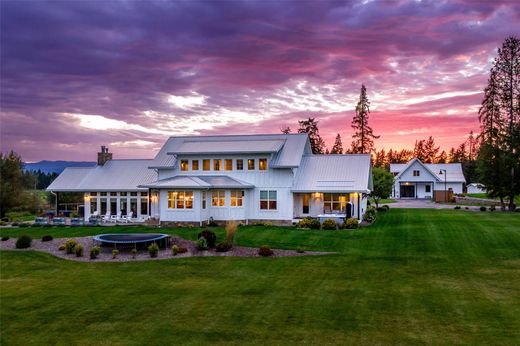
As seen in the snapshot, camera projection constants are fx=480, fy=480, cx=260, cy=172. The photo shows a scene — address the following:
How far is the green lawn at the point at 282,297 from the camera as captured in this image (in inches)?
551

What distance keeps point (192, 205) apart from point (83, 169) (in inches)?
725

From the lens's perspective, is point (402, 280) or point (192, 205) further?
point (192, 205)

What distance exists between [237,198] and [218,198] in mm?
1660

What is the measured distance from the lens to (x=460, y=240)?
30.7 metres

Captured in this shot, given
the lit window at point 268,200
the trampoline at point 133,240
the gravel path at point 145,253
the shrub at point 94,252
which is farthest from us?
the lit window at point 268,200

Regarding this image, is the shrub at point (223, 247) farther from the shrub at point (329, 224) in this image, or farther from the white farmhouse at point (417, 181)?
the white farmhouse at point (417, 181)

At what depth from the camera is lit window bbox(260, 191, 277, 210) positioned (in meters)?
41.5

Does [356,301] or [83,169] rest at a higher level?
[83,169]

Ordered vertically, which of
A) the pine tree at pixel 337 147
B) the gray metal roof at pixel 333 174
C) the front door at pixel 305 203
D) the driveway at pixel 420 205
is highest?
the pine tree at pixel 337 147

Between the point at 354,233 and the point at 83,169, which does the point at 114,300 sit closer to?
the point at 354,233

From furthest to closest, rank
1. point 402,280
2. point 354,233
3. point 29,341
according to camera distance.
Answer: point 354,233 < point 402,280 < point 29,341

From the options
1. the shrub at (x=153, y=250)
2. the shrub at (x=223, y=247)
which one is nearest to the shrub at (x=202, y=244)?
the shrub at (x=223, y=247)

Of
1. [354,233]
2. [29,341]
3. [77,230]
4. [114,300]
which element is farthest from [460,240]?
[77,230]

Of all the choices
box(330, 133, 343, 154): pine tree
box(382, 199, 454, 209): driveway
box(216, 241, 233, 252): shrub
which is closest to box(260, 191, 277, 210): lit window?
A: box(216, 241, 233, 252): shrub
